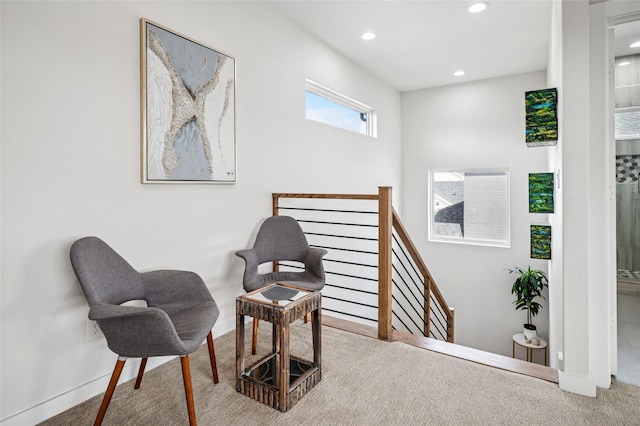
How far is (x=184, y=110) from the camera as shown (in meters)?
2.29

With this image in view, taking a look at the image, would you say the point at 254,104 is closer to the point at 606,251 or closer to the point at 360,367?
the point at 360,367

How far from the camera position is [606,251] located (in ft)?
6.01

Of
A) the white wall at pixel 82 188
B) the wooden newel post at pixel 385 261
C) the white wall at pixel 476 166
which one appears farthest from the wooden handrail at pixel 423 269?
the white wall at pixel 476 166

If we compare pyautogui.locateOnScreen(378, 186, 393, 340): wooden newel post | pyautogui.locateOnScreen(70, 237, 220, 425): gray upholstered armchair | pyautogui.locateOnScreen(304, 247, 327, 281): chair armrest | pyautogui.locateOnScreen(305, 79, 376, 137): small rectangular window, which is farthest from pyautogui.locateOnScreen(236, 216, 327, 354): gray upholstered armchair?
pyautogui.locateOnScreen(305, 79, 376, 137): small rectangular window

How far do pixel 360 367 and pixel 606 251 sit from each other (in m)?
1.48

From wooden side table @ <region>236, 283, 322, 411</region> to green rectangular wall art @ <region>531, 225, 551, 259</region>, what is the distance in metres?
1.61

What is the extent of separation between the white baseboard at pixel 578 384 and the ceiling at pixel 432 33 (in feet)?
9.53

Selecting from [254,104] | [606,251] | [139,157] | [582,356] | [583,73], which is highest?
[254,104]

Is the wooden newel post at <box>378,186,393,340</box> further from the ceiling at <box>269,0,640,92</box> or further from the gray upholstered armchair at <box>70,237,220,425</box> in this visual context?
the ceiling at <box>269,0,640,92</box>

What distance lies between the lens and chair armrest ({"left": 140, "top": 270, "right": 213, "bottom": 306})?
1945 mm

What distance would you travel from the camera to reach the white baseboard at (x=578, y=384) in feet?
5.93

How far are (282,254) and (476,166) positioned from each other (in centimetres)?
357

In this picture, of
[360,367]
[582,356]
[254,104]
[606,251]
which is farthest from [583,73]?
[254,104]

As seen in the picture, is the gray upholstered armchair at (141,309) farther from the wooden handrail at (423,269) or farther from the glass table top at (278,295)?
the wooden handrail at (423,269)
